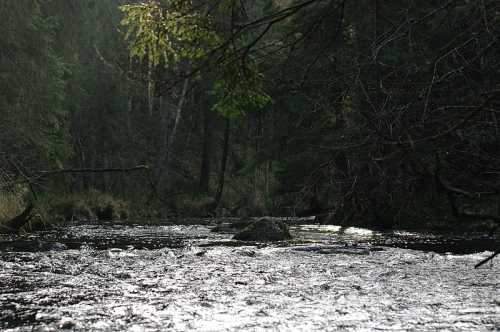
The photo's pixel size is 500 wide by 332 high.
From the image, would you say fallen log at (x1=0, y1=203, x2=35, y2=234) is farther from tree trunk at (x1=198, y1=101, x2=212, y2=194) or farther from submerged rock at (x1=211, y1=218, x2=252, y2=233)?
tree trunk at (x1=198, y1=101, x2=212, y2=194)

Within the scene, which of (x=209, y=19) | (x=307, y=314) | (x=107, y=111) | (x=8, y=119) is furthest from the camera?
(x=107, y=111)

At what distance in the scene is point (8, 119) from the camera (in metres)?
19.2

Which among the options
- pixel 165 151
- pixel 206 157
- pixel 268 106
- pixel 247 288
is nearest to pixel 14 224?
pixel 247 288

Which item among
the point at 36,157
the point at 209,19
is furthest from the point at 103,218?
the point at 209,19

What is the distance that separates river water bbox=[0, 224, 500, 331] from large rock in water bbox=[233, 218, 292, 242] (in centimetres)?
174

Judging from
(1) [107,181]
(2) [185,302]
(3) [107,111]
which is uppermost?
(3) [107,111]

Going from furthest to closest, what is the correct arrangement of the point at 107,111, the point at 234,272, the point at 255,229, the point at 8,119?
the point at 107,111, the point at 8,119, the point at 255,229, the point at 234,272

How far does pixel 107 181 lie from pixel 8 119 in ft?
42.7

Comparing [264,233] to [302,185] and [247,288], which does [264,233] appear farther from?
[247,288]

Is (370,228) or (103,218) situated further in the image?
(103,218)

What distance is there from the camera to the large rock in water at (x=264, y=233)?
12.4 meters

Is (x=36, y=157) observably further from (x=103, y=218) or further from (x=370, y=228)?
(x=370, y=228)

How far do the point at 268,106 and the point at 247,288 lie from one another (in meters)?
21.1

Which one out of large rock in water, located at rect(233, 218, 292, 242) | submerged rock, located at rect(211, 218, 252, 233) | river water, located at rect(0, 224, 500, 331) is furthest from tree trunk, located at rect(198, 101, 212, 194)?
river water, located at rect(0, 224, 500, 331)
